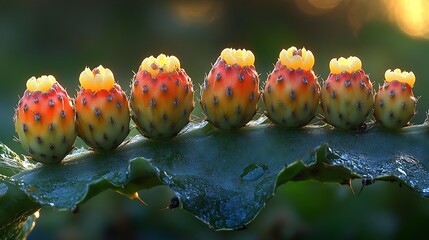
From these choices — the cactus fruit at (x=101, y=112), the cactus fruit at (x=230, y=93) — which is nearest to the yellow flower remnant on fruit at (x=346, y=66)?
the cactus fruit at (x=230, y=93)

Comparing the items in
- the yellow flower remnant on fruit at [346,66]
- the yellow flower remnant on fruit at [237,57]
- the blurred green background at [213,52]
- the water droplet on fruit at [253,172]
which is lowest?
the blurred green background at [213,52]

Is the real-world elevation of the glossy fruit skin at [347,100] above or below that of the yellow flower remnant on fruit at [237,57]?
below

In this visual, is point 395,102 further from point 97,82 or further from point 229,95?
point 97,82

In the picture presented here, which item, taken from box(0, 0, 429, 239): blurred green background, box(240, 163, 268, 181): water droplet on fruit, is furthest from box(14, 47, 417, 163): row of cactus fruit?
box(0, 0, 429, 239): blurred green background

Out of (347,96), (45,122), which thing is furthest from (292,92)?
(45,122)

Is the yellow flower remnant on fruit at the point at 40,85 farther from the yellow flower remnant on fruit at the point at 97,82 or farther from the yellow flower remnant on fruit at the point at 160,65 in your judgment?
the yellow flower remnant on fruit at the point at 160,65

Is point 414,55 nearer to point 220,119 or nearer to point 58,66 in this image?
point 58,66

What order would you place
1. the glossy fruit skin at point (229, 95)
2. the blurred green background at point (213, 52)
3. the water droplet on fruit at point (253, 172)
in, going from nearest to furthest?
the water droplet on fruit at point (253, 172), the glossy fruit skin at point (229, 95), the blurred green background at point (213, 52)

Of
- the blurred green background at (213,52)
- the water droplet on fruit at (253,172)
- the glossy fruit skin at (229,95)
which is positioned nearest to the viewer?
the water droplet on fruit at (253,172)

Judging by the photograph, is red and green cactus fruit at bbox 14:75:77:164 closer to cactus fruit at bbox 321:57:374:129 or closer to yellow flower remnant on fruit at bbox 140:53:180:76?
yellow flower remnant on fruit at bbox 140:53:180:76
